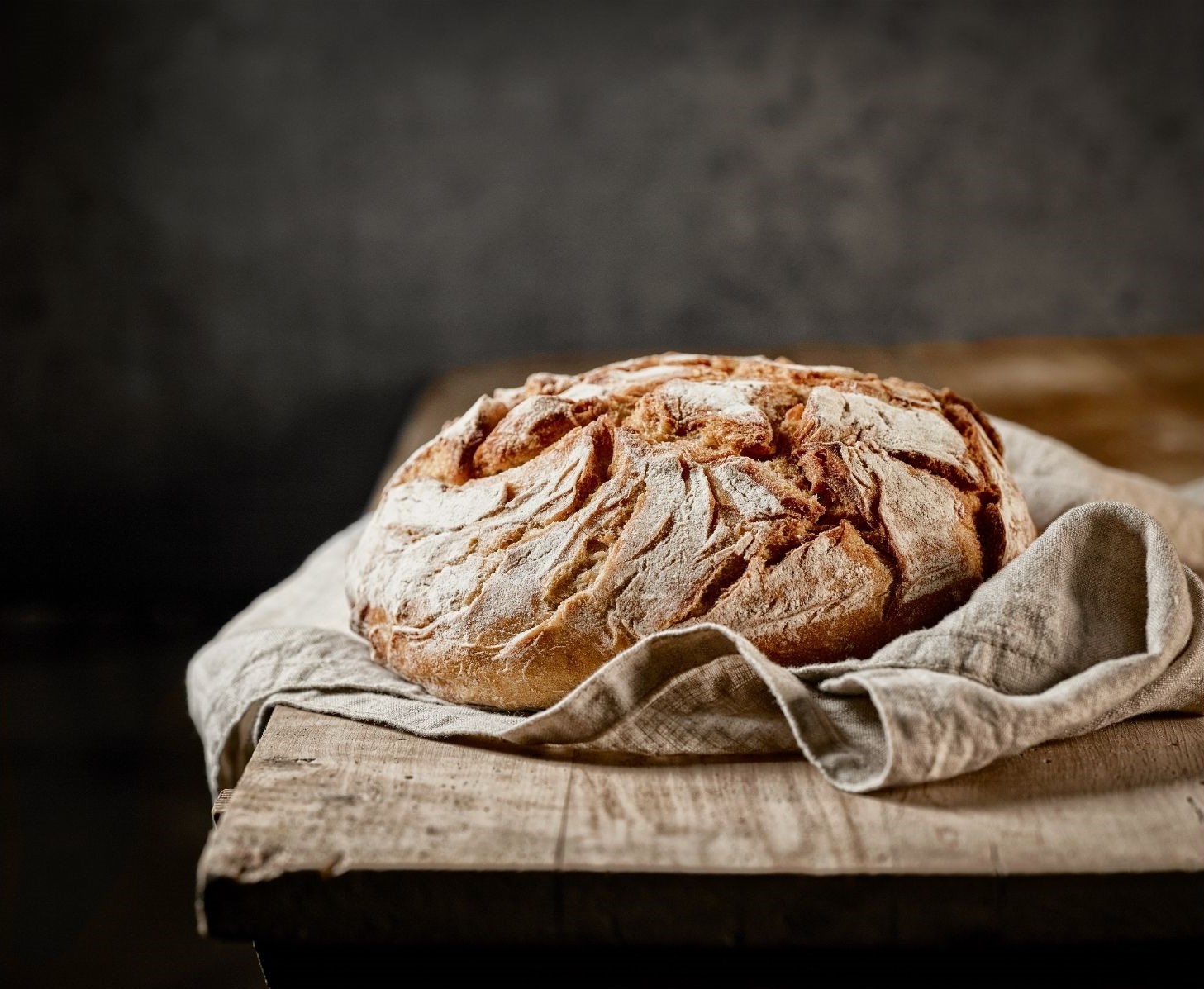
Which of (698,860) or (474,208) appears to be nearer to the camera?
(698,860)

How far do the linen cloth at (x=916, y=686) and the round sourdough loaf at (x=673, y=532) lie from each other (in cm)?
4

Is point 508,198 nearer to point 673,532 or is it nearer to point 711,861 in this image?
point 673,532

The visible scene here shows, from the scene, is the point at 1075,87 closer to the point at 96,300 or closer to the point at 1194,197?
the point at 1194,197

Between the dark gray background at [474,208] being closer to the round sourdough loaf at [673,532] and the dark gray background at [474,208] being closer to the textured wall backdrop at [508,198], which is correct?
the textured wall backdrop at [508,198]

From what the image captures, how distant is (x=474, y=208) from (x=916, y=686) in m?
2.45

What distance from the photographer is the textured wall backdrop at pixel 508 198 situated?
2.97 metres

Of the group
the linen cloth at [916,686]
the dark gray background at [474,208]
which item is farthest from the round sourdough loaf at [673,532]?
the dark gray background at [474,208]

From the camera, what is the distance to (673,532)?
0.92 metres

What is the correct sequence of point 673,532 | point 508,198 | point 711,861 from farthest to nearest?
point 508,198, point 673,532, point 711,861

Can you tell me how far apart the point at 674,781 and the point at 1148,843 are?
289 millimetres

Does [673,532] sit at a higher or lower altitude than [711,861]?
higher

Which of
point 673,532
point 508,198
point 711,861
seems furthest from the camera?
point 508,198

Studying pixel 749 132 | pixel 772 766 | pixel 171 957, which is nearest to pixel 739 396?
pixel 772 766

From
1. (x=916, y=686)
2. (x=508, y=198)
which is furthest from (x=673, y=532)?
(x=508, y=198)
